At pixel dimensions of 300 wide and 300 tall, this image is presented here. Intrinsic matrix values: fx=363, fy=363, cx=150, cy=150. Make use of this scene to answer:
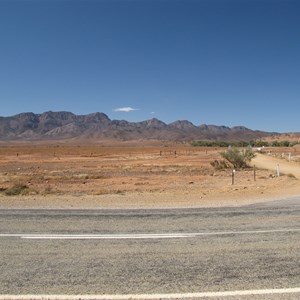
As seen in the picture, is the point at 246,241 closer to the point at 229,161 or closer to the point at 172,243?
the point at 172,243

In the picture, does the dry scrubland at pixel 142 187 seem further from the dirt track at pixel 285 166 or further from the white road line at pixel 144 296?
the white road line at pixel 144 296

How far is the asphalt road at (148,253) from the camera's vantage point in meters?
5.18

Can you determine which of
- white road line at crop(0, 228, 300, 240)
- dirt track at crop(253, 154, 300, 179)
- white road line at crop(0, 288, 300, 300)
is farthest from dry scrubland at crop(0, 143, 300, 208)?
white road line at crop(0, 288, 300, 300)

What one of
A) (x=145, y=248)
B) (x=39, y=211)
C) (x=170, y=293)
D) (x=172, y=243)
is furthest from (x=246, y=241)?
(x=39, y=211)

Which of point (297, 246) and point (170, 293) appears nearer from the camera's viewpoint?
point (170, 293)

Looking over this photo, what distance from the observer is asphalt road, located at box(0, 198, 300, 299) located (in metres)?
5.18

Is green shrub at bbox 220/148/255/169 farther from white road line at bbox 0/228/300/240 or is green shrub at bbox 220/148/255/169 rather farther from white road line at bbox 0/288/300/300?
white road line at bbox 0/288/300/300

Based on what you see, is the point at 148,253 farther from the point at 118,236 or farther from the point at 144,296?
the point at 144,296

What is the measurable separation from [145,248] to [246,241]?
2.14 meters

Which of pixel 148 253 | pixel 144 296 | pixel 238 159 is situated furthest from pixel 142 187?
pixel 238 159

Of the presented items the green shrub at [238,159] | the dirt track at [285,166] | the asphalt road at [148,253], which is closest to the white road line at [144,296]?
the asphalt road at [148,253]

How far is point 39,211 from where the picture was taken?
37.7ft

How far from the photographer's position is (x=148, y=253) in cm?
668

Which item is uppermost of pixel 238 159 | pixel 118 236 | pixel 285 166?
pixel 238 159
